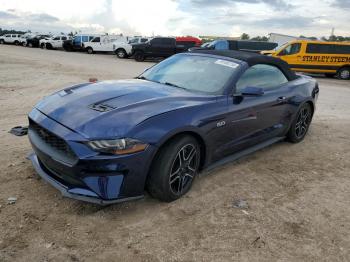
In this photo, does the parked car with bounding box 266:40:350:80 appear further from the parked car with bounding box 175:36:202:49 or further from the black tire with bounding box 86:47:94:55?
the black tire with bounding box 86:47:94:55

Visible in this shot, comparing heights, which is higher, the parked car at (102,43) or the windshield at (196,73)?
the parked car at (102,43)

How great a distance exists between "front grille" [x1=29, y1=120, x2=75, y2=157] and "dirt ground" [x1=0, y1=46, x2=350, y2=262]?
1.97 feet

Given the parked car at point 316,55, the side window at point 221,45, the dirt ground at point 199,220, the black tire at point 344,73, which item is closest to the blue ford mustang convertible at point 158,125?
the dirt ground at point 199,220

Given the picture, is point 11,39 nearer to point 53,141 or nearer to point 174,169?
point 53,141

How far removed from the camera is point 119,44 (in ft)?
94.0

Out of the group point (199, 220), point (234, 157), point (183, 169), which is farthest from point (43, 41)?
point (199, 220)

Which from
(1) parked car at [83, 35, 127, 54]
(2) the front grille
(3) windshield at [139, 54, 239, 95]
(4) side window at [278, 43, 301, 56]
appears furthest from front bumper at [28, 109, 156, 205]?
(1) parked car at [83, 35, 127, 54]

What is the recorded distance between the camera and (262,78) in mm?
4832

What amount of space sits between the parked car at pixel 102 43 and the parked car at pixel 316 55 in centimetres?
1772

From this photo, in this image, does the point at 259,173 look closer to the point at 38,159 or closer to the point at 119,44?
the point at 38,159

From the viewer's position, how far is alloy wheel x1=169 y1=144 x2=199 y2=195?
352 cm

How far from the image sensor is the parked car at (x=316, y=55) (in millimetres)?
18562

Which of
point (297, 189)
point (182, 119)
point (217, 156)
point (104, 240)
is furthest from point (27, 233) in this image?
point (297, 189)

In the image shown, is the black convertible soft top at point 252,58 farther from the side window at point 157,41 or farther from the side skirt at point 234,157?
the side window at point 157,41
